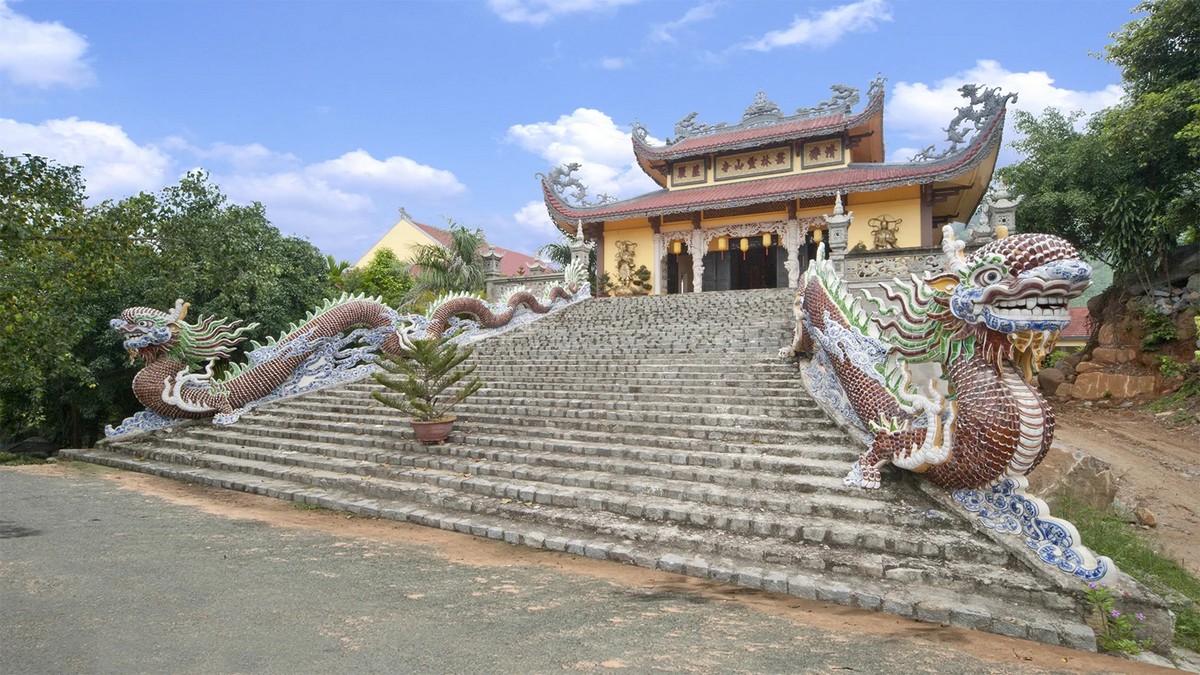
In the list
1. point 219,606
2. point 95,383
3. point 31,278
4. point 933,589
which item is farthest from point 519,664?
point 95,383

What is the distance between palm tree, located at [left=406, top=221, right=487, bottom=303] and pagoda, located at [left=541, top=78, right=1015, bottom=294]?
3030 mm

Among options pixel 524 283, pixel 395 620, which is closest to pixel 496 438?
pixel 395 620

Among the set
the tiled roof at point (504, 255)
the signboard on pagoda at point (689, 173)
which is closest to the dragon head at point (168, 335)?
the signboard on pagoda at point (689, 173)

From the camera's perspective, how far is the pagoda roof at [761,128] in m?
17.2

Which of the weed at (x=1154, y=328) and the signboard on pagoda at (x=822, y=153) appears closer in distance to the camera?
the weed at (x=1154, y=328)

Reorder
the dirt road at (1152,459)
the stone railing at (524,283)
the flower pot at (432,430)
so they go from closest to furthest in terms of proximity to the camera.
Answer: the dirt road at (1152,459) < the flower pot at (432,430) < the stone railing at (524,283)

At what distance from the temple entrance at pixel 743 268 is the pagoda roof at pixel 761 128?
3.05m

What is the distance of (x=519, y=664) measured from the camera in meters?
2.78

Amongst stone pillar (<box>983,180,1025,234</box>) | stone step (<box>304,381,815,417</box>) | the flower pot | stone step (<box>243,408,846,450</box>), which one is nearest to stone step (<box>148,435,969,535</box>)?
the flower pot

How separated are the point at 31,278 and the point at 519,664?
7499 millimetres

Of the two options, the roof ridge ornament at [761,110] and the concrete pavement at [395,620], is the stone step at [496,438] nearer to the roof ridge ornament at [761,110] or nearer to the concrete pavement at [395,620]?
the concrete pavement at [395,620]

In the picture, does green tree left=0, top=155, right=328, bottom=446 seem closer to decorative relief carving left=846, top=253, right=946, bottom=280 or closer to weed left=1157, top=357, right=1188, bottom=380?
decorative relief carving left=846, top=253, right=946, bottom=280

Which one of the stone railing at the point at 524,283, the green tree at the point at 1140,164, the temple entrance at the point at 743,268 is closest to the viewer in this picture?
the green tree at the point at 1140,164

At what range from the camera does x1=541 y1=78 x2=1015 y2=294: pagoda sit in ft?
51.1
